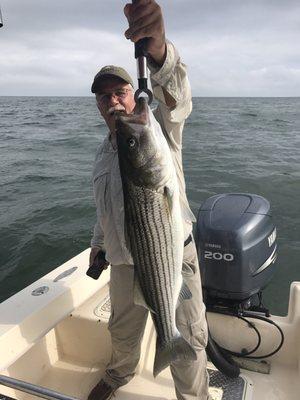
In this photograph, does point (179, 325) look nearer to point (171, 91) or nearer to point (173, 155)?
point (173, 155)

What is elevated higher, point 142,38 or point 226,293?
point 142,38

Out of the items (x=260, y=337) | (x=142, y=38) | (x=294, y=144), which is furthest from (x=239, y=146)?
(x=142, y=38)

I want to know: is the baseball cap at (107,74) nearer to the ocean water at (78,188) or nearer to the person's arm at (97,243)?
the person's arm at (97,243)

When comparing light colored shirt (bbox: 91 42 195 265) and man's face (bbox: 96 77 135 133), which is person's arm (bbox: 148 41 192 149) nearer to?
light colored shirt (bbox: 91 42 195 265)

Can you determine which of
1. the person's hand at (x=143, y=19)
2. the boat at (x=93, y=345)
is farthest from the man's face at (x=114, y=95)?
the boat at (x=93, y=345)

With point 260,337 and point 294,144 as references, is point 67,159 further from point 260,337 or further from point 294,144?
point 260,337

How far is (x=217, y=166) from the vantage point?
49.0 feet

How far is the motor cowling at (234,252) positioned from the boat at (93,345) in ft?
0.77

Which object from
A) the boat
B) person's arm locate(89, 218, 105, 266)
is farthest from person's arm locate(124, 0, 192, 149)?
the boat

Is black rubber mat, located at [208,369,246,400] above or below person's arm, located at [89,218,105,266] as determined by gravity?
below

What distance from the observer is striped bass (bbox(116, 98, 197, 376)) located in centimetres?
177

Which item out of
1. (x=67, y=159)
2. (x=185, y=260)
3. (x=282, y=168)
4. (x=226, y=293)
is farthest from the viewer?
(x=67, y=159)

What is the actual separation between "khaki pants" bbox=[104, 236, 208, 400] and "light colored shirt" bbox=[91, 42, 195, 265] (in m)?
0.21

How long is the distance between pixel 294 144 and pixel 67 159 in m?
12.1
